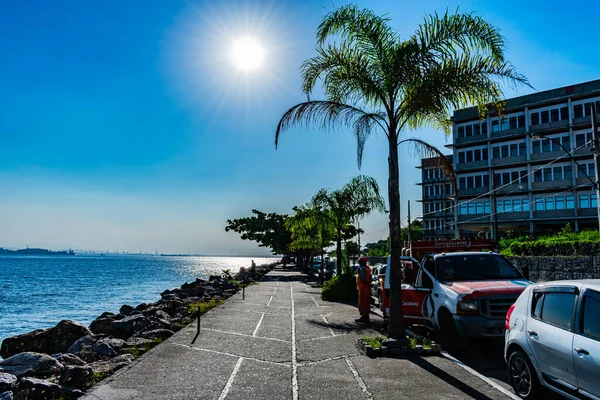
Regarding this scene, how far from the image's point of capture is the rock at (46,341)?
55.5 feet

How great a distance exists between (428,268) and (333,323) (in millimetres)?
4172

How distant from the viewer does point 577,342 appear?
227 inches

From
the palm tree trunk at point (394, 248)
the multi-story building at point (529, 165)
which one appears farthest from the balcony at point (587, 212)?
the palm tree trunk at point (394, 248)

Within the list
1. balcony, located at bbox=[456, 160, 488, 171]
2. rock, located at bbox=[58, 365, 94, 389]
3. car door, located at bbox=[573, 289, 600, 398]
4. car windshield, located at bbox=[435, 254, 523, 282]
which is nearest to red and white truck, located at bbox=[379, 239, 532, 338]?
car windshield, located at bbox=[435, 254, 523, 282]

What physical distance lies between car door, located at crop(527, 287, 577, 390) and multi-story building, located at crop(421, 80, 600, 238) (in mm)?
47430

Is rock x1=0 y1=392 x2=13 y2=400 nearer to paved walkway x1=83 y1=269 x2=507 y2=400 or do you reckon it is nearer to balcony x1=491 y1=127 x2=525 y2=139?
paved walkway x1=83 y1=269 x2=507 y2=400

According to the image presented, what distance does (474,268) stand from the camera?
38.3 feet

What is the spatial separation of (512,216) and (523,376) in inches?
2364

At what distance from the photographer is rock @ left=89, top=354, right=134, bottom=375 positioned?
9.05m

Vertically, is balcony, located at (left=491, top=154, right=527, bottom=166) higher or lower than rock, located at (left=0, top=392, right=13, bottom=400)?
higher

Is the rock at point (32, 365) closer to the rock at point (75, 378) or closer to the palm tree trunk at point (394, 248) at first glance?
the rock at point (75, 378)

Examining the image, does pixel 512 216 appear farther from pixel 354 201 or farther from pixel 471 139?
pixel 354 201

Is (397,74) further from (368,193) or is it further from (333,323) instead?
(368,193)

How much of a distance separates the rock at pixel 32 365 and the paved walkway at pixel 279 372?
1.71 metres
